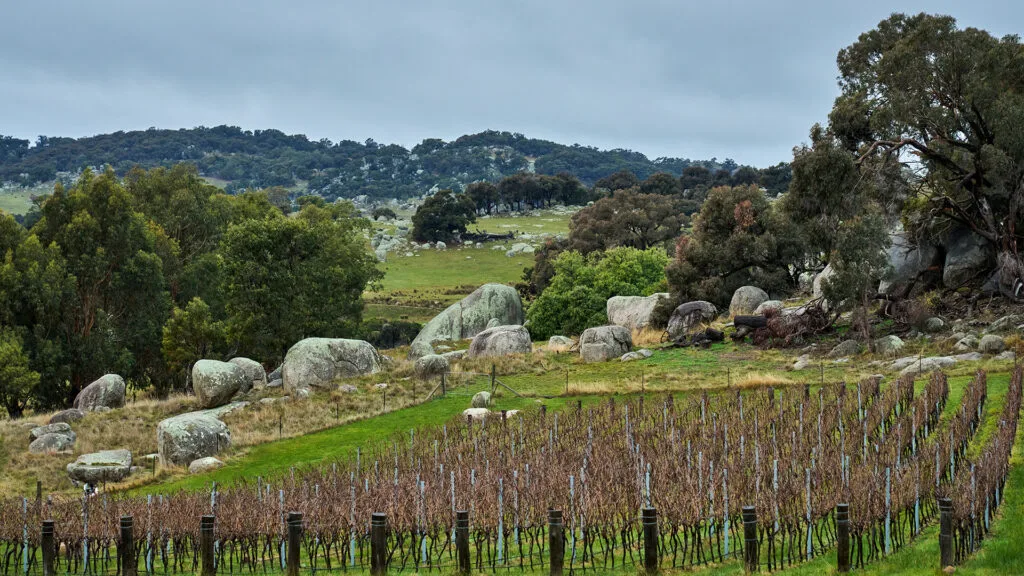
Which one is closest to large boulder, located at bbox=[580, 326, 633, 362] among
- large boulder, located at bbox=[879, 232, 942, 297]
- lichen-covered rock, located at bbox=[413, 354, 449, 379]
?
lichen-covered rock, located at bbox=[413, 354, 449, 379]

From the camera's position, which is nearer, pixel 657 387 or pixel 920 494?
pixel 920 494

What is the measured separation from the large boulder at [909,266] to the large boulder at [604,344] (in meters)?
13.8

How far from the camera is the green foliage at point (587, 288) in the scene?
212ft

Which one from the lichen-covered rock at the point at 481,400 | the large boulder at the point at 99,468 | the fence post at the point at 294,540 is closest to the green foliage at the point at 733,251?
the lichen-covered rock at the point at 481,400

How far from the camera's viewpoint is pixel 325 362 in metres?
44.0

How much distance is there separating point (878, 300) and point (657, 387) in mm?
16392

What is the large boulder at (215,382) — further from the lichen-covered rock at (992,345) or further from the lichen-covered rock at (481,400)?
the lichen-covered rock at (992,345)

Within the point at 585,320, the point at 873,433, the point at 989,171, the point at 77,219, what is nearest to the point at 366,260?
the point at 585,320

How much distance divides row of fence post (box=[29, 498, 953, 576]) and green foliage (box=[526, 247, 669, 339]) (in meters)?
49.4

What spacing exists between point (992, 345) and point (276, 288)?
36793 mm

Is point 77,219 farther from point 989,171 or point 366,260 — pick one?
point 989,171

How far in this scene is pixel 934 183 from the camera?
4534cm

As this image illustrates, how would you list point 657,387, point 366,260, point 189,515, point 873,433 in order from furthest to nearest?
1. point 366,260
2. point 657,387
3. point 873,433
4. point 189,515

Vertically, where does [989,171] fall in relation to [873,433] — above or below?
above
